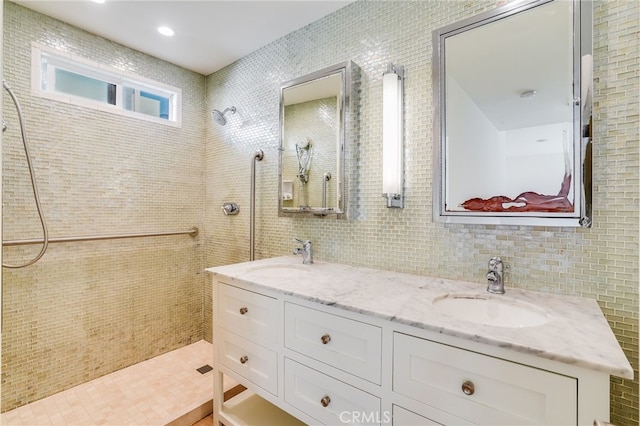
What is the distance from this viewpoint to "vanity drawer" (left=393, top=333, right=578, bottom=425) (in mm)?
870

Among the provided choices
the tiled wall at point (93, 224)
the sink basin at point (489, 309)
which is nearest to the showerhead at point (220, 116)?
the tiled wall at point (93, 224)

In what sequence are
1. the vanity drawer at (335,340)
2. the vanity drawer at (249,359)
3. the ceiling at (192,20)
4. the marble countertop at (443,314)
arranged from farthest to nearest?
the ceiling at (192,20) → the vanity drawer at (249,359) → the vanity drawer at (335,340) → the marble countertop at (443,314)

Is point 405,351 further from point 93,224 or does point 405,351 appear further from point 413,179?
point 93,224

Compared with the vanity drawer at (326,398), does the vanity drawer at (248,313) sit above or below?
above

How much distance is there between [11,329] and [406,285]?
7.26 ft

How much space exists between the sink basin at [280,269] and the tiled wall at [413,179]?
0.60ft

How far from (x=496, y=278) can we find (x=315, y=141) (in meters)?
1.22

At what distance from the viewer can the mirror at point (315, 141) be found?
1843 millimetres

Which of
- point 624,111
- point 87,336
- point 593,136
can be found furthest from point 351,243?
point 87,336

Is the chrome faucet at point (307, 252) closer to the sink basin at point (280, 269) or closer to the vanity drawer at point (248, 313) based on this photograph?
the sink basin at point (280, 269)

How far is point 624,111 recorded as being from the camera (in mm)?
1178

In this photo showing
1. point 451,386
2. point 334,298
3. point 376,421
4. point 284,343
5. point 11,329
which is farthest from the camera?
point 11,329

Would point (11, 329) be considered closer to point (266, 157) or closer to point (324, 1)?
point (266, 157)

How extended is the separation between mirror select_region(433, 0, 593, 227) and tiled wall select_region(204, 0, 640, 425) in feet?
0.24
